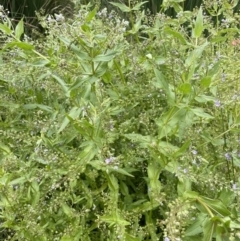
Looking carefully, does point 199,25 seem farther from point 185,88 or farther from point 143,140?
point 143,140

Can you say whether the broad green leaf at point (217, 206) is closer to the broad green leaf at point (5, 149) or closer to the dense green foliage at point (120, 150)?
the dense green foliage at point (120, 150)

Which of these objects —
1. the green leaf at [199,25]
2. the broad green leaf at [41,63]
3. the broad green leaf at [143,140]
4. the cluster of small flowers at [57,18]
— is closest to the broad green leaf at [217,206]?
the broad green leaf at [143,140]

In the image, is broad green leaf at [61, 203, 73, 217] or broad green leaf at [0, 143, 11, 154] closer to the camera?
broad green leaf at [61, 203, 73, 217]

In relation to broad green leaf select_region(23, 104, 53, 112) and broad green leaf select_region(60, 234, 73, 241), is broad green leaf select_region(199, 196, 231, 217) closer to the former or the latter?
broad green leaf select_region(60, 234, 73, 241)

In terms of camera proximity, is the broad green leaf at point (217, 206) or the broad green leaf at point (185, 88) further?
the broad green leaf at point (185, 88)

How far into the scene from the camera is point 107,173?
1.32 m

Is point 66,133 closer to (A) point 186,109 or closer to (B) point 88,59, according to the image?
(B) point 88,59

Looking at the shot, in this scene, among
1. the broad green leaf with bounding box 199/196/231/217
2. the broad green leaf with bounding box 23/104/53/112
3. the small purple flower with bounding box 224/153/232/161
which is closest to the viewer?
the broad green leaf with bounding box 199/196/231/217

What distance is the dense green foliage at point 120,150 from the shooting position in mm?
1273

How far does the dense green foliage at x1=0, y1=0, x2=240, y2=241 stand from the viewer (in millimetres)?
1273

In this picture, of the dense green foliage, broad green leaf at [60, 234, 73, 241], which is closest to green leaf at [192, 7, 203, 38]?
the dense green foliage

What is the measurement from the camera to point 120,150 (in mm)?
1533

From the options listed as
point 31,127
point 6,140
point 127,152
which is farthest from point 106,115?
point 6,140

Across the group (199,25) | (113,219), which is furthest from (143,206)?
(199,25)
